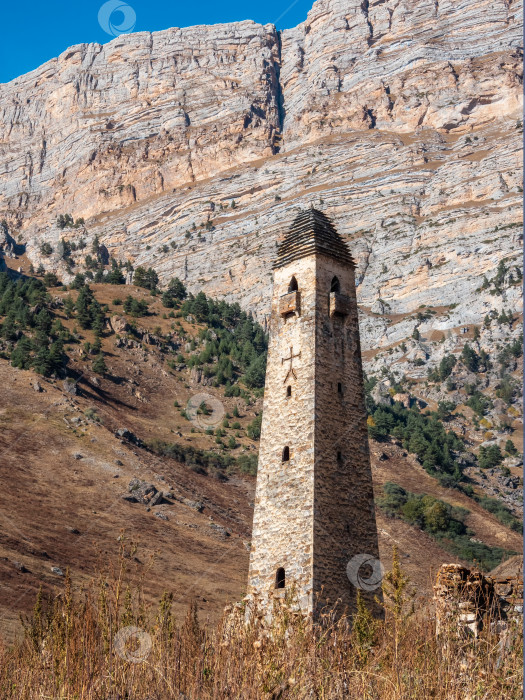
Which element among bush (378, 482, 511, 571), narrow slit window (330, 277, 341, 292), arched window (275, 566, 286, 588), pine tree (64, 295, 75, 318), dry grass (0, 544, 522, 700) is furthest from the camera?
pine tree (64, 295, 75, 318)

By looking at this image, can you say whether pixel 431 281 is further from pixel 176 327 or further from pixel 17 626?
pixel 17 626

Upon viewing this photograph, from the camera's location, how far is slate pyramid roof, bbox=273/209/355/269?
915 inches

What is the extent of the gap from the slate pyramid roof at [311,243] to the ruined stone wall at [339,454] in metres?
0.41

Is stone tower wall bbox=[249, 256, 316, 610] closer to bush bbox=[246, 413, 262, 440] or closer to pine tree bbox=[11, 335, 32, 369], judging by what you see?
pine tree bbox=[11, 335, 32, 369]

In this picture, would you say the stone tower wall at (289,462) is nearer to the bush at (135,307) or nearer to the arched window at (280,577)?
the arched window at (280,577)

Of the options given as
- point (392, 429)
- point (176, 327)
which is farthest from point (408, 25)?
point (392, 429)

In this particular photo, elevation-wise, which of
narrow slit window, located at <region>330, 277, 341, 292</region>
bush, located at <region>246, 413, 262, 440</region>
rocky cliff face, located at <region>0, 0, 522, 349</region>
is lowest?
narrow slit window, located at <region>330, 277, 341, 292</region>

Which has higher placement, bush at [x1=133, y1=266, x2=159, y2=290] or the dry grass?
bush at [x1=133, y1=266, x2=159, y2=290]

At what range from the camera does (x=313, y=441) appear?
1995 centimetres

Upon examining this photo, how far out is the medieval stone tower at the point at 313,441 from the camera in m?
18.9

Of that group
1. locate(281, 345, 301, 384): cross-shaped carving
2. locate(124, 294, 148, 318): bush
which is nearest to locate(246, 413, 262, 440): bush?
locate(124, 294, 148, 318): bush

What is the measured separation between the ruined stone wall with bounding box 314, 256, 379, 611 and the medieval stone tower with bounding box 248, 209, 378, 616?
0.09ft

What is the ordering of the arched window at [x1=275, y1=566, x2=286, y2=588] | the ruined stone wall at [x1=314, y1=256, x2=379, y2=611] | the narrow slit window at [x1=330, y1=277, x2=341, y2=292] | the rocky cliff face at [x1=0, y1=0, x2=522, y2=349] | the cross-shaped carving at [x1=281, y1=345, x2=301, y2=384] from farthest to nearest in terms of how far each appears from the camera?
the rocky cliff face at [x1=0, y1=0, x2=522, y2=349] < the narrow slit window at [x1=330, y1=277, x2=341, y2=292] < the cross-shaped carving at [x1=281, y1=345, x2=301, y2=384] < the arched window at [x1=275, y1=566, x2=286, y2=588] < the ruined stone wall at [x1=314, y1=256, x2=379, y2=611]

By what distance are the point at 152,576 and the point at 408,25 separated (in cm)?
17933
